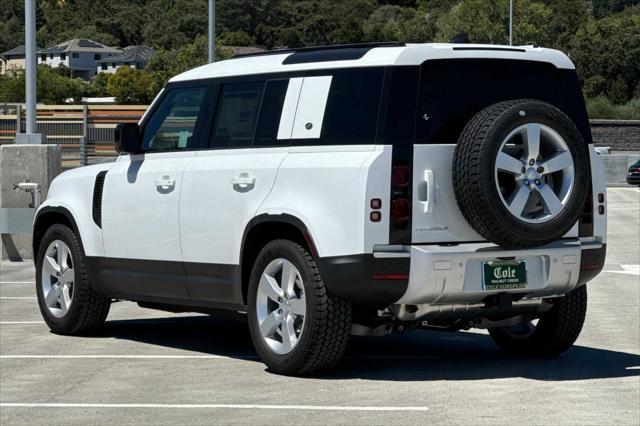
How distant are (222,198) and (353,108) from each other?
135cm

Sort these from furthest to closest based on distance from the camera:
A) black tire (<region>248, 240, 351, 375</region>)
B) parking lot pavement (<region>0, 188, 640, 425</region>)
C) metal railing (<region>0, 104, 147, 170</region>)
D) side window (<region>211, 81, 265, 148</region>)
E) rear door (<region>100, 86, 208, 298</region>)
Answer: metal railing (<region>0, 104, 147, 170</region>) < rear door (<region>100, 86, 208, 298</region>) < side window (<region>211, 81, 265, 148</region>) < black tire (<region>248, 240, 351, 375</region>) < parking lot pavement (<region>0, 188, 640, 425</region>)

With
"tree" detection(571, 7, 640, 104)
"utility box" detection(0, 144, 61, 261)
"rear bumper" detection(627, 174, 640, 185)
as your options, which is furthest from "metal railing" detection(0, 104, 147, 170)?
"tree" detection(571, 7, 640, 104)

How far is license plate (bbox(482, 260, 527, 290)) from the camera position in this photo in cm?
958

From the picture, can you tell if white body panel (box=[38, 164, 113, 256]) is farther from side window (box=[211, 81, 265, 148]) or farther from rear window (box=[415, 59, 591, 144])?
rear window (box=[415, 59, 591, 144])

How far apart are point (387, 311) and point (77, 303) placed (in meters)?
3.19

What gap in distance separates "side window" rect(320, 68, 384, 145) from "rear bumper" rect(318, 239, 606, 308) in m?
0.74

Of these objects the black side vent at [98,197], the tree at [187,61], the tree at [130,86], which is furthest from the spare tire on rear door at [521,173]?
the tree at [130,86]

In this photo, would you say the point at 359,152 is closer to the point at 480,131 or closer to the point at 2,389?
the point at 480,131

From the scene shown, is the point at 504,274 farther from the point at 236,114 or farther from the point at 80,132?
the point at 80,132

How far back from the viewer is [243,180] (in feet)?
33.7

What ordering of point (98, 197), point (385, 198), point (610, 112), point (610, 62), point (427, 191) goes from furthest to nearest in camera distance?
point (610, 62) < point (610, 112) < point (98, 197) < point (427, 191) < point (385, 198)

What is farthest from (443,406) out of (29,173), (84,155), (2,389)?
(84,155)

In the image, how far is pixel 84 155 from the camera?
1342 inches

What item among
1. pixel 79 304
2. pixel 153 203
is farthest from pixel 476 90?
pixel 79 304
